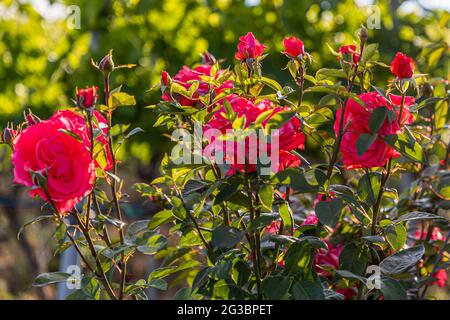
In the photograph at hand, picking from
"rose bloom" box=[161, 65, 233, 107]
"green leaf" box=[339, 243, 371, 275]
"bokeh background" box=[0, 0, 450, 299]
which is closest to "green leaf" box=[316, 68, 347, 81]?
"rose bloom" box=[161, 65, 233, 107]

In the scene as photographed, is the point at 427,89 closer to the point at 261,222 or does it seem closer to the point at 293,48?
the point at 293,48

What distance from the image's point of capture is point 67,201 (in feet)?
2.69

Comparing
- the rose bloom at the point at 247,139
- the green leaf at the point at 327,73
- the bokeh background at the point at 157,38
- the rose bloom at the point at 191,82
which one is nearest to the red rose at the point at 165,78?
the rose bloom at the point at 191,82

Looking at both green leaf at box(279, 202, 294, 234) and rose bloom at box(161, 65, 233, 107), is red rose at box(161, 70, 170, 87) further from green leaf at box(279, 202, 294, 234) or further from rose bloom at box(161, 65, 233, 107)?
green leaf at box(279, 202, 294, 234)

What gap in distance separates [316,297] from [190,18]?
8.19ft

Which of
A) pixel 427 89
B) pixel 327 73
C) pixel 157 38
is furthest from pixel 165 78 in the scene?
pixel 157 38

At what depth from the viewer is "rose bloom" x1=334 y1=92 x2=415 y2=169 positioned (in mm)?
808

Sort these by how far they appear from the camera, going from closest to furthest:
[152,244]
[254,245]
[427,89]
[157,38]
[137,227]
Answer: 1. [254,245]
2. [152,244]
3. [137,227]
4. [427,89]
5. [157,38]

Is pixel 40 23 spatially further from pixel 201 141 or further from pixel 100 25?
pixel 201 141

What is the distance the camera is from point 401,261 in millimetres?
860

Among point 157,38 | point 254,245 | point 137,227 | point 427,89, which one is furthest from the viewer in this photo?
point 157,38

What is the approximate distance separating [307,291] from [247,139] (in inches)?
7.9

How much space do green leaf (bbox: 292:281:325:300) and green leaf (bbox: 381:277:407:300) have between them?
0.25ft

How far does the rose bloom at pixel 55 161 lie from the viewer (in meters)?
0.79
